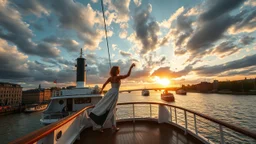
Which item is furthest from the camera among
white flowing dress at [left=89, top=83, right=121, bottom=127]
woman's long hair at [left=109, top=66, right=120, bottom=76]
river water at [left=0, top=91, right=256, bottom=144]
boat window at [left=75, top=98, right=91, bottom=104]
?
river water at [left=0, top=91, right=256, bottom=144]

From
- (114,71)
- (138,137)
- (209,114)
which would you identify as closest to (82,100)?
(138,137)

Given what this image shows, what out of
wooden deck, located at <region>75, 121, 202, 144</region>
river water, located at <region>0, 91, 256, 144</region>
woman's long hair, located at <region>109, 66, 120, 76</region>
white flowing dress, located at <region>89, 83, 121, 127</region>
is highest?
woman's long hair, located at <region>109, 66, 120, 76</region>

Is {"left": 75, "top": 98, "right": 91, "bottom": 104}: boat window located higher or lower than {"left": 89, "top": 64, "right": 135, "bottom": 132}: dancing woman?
lower

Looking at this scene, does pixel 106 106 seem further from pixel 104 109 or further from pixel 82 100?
pixel 82 100

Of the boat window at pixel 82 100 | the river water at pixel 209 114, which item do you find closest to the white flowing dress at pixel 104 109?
the boat window at pixel 82 100

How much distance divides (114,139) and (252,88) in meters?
81.3

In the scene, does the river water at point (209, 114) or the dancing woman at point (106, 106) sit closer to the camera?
the dancing woman at point (106, 106)

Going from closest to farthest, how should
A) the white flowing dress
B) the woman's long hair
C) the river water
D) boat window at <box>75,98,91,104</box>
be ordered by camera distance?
the white flowing dress
the woman's long hair
boat window at <box>75,98,91,104</box>
the river water

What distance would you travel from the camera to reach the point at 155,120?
16.2 ft

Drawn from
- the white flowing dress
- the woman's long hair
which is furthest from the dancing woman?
the woman's long hair

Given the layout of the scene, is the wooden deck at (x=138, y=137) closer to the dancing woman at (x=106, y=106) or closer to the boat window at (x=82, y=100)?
the dancing woman at (x=106, y=106)

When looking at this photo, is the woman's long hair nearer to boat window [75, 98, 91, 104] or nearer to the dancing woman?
the dancing woman

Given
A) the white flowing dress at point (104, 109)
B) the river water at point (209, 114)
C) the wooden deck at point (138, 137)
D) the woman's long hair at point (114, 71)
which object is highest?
the woman's long hair at point (114, 71)

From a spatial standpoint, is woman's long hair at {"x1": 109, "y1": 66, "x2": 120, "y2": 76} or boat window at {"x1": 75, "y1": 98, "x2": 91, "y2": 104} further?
boat window at {"x1": 75, "y1": 98, "x2": 91, "y2": 104}
